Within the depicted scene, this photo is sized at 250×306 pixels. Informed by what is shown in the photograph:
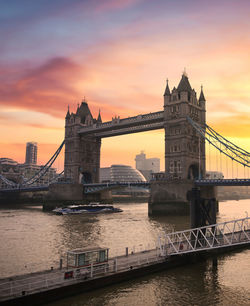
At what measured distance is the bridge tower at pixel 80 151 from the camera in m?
106

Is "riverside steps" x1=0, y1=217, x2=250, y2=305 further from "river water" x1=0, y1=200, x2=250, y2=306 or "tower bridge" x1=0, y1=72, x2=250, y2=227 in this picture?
"tower bridge" x1=0, y1=72, x2=250, y2=227

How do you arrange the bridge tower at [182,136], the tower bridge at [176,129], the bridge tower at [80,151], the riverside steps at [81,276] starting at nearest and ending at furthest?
the riverside steps at [81,276] → the bridge tower at [182,136] → the tower bridge at [176,129] → the bridge tower at [80,151]

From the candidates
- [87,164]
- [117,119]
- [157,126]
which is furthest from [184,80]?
[87,164]

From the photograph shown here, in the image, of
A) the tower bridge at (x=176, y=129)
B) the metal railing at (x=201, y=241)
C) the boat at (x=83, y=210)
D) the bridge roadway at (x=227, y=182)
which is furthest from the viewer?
the tower bridge at (x=176, y=129)

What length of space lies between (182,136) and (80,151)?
41504 mm

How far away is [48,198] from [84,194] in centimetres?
1127

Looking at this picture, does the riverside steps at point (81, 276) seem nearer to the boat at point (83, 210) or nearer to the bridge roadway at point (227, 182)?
the bridge roadway at point (227, 182)

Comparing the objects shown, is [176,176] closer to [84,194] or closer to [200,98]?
[200,98]

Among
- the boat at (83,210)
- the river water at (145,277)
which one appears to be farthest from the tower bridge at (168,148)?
the river water at (145,277)

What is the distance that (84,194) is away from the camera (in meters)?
99.8

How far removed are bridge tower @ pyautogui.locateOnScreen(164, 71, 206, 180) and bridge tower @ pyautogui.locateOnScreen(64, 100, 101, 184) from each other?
36433mm

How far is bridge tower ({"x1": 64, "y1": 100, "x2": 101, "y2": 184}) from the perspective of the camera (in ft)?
349

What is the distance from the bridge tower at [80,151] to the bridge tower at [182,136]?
3643 centimetres

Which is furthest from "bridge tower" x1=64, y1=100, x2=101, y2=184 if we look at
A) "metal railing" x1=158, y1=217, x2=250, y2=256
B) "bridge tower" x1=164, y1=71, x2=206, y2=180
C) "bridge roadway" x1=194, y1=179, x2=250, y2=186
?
"metal railing" x1=158, y1=217, x2=250, y2=256
